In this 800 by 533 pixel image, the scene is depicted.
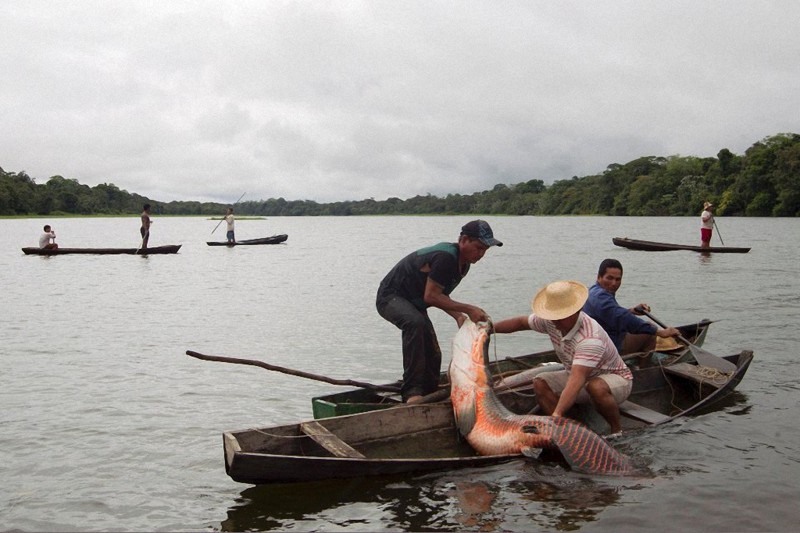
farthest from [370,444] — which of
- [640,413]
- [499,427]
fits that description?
[640,413]

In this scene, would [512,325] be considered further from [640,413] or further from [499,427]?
[640,413]

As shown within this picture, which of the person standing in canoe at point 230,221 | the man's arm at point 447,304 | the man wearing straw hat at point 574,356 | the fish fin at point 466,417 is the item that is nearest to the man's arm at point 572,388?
the man wearing straw hat at point 574,356

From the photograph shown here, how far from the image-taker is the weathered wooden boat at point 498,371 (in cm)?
732

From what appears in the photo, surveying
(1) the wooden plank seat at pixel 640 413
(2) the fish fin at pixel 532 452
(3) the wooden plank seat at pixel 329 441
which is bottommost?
(2) the fish fin at pixel 532 452

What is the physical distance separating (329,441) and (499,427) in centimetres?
164

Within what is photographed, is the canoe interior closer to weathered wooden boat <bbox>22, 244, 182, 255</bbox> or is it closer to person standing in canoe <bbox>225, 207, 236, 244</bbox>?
weathered wooden boat <bbox>22, 244, 182, 255</bbox>

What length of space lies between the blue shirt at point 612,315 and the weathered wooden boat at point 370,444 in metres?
0.84

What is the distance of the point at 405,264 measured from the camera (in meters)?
7.87

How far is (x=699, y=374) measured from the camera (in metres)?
9.20

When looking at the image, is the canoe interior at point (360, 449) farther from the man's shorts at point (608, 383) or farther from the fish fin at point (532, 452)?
the man's shorts at point (608, 383)

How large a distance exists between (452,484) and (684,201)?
346 ft

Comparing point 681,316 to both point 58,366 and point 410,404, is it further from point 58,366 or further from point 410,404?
point 58,366

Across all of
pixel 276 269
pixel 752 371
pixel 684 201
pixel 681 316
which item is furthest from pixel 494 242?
pixel 684 201

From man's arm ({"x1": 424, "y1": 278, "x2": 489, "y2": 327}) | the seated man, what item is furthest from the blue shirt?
man's arm ({"x1": 424, "y1": 278, "x2": 489, "y2": 327})
